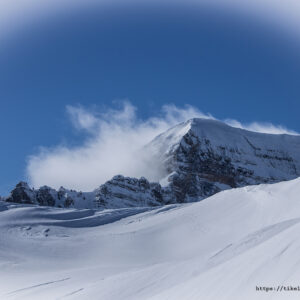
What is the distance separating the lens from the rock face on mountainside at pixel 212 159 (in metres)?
98.1

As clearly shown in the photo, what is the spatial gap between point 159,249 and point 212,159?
7829 centimetres

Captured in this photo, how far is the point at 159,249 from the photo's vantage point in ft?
123

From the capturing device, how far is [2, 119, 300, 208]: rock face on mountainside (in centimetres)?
9812

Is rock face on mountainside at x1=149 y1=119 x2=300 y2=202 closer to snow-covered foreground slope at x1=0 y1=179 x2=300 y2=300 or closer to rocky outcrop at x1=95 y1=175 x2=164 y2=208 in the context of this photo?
rocky outcrop at x1=95 y1=175 x2=164 y2=208

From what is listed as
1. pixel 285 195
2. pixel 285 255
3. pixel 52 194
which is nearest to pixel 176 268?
pixel 285 255

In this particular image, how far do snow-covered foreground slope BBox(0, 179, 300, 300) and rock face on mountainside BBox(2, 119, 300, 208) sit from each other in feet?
137

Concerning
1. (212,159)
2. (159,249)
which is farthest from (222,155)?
(159,249)

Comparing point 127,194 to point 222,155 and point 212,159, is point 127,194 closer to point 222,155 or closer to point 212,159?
point 212,159

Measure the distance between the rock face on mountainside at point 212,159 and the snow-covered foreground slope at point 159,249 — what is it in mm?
41792

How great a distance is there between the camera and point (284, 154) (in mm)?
124125

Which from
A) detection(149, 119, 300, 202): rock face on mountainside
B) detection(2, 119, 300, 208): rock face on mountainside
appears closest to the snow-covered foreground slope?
detection(2, 119, 300, 208): rock face on mountainside

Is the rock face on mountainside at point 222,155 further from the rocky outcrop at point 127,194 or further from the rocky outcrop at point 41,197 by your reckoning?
the rocky outcrop at point 41,197

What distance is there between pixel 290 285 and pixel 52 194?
66211 mm

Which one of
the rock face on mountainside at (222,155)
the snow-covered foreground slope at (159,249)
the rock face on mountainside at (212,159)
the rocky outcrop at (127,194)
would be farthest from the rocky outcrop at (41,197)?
the rock face on mountainside at (222,155)
